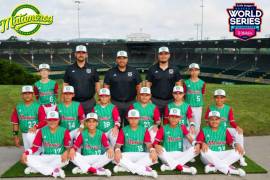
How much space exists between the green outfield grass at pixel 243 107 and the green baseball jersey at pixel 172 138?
12.9ft

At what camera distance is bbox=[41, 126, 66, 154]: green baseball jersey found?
6.21 meters

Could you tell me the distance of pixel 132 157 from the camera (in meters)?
6.27

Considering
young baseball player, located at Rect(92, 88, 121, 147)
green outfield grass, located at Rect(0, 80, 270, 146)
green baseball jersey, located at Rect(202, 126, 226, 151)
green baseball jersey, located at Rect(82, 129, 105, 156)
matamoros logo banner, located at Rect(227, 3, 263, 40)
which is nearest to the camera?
green baseball jersey, located at Rect(82, 129, 105, 156)

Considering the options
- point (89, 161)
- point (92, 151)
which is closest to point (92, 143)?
point (92, 151)

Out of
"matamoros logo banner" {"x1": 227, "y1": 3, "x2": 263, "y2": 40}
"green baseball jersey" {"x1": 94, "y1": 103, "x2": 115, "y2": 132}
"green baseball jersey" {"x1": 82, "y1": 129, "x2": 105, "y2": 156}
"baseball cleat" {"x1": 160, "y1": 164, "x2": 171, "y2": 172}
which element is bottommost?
"baseball cleat" {"x1": 160, "y1": 164, "x2": 171, "y2": 172}

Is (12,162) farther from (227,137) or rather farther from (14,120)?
(227,137)

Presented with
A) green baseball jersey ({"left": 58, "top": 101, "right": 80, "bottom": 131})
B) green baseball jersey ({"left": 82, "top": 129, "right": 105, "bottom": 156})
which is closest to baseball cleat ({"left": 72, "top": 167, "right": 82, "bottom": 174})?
green baseball jersey ({"left": 82, "top": 129, "right": 105, "bottom": 156})

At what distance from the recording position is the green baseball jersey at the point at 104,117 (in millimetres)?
6656

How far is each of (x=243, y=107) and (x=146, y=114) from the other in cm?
710

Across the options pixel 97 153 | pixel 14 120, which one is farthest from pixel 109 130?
pixel 14 120

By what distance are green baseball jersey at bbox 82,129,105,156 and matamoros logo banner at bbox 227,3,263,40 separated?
75.1ft

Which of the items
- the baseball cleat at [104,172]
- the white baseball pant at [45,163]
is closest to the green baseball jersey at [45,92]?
the white baseball pant at [45,163]

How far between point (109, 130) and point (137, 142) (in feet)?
2.43

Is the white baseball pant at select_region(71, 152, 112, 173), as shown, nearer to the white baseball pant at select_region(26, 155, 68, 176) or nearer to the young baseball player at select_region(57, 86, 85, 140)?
the white baseball pant at select_region(26, 155, 68, 176)
